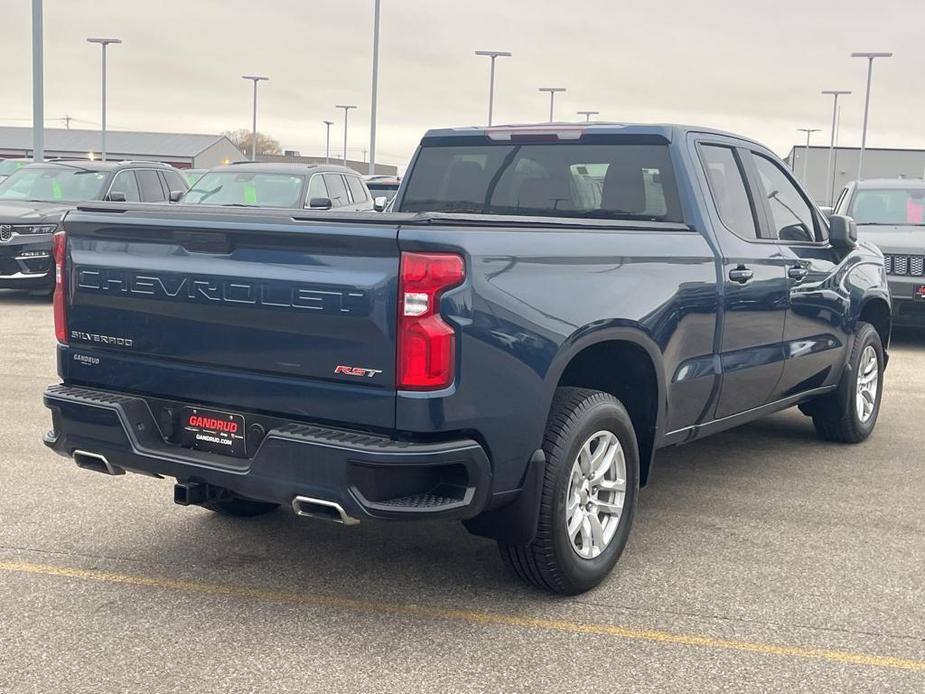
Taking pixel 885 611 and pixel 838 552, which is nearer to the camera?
pixel 885 611

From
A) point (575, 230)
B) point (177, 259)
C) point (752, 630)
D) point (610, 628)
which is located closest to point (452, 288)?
point (575, 230)

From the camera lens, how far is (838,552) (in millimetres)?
5117

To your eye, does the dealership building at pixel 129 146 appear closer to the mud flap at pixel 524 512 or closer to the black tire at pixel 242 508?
the black tire at pixel 242 508

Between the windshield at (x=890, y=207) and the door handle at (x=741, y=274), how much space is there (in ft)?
26.7

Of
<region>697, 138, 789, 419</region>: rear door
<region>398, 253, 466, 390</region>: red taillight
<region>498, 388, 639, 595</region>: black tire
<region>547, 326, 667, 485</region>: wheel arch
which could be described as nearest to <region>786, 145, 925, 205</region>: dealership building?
<region>697, 138, 789, 419</region>: rear door

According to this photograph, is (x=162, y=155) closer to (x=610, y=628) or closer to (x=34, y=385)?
(x=34, y=385)

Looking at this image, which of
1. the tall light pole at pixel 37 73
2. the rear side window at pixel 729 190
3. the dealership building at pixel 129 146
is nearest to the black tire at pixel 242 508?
the rear side window at pixel 729 190

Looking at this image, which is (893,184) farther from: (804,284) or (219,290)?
(219,290)

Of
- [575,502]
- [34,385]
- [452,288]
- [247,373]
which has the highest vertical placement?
[452,288]

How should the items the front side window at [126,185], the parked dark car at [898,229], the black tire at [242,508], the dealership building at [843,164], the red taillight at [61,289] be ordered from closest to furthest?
the red taillight at [61,289] < the black tire at [242,508] < the parked dark car at [898,229] < the front side window at [126,185] < the dealership building at [843,164]

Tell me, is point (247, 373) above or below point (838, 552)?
above

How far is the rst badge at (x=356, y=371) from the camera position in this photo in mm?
3797

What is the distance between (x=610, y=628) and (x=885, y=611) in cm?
111

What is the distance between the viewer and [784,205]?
6398mm
